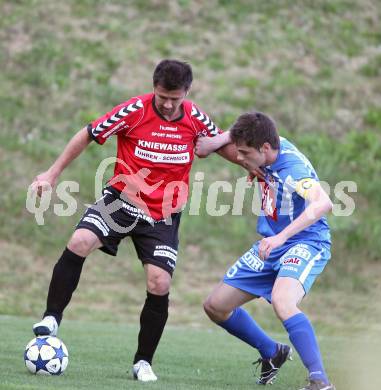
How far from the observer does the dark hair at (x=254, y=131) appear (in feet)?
19.0

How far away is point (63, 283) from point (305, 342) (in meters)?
1.63

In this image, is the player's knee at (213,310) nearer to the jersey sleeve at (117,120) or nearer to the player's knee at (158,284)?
the player's knee at (158,284)

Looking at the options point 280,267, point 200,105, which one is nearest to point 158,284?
point 280,267

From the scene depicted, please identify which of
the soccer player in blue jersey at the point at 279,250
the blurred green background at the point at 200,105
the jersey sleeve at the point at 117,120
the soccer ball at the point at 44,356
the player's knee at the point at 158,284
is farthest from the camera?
the blurred green background at the point at 200,105

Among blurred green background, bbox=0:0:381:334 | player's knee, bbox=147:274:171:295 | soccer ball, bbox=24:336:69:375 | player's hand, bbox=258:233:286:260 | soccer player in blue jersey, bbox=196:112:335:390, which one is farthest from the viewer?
blurred green background, bbox=0:0:381:334

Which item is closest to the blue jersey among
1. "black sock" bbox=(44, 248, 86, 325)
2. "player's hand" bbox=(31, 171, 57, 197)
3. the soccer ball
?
"black sock" bbox=(44, 248, 86, 325)

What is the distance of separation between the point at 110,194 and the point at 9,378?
4.97ft

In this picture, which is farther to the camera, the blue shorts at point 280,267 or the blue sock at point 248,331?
the blue sock at point 248,331

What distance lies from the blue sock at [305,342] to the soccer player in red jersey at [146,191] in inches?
38.9

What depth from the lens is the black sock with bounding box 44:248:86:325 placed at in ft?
19.5

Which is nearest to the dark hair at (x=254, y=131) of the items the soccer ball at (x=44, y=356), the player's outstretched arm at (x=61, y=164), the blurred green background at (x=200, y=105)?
the player's outstretched arm at (x=61, y=164)

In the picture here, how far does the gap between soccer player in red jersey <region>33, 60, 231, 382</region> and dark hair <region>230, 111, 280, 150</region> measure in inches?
20.3

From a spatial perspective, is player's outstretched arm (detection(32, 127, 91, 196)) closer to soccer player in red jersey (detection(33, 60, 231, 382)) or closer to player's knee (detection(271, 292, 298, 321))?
soccer player in red jersey (detection(33, 60, 231, 382))

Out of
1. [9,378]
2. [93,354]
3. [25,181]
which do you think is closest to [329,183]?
[25,181]
